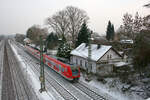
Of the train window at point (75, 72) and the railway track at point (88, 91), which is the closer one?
the railway track at point (88, 91)

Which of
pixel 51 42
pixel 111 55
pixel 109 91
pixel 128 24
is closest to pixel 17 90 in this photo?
pixel 109 91

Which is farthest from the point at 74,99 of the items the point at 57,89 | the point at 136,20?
the point at 136,20

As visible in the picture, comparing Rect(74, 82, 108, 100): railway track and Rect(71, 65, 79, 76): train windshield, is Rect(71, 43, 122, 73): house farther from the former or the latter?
Rect(74, 82, 108, 100): railway track

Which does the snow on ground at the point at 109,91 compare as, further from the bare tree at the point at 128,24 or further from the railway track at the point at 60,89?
the bare tree at the point at 128,24

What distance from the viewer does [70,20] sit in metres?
45.7

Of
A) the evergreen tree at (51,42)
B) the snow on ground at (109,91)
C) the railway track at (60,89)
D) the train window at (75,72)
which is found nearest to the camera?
the snow on ground at (109,91)

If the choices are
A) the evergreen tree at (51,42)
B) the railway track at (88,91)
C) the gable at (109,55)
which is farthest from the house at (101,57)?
the evergreen tree at (51,42)

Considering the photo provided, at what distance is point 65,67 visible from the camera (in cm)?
2012

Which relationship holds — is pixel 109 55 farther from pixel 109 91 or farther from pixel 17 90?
pixel 17 90

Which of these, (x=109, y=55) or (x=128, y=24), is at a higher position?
(x=128, y=24)

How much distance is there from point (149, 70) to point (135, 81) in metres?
2.24

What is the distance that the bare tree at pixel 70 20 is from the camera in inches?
1790

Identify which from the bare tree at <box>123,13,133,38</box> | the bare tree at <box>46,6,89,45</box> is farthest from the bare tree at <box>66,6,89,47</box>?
the bare tree at <box>123,13,133,38</box>

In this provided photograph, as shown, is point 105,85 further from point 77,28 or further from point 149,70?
point 77,28
